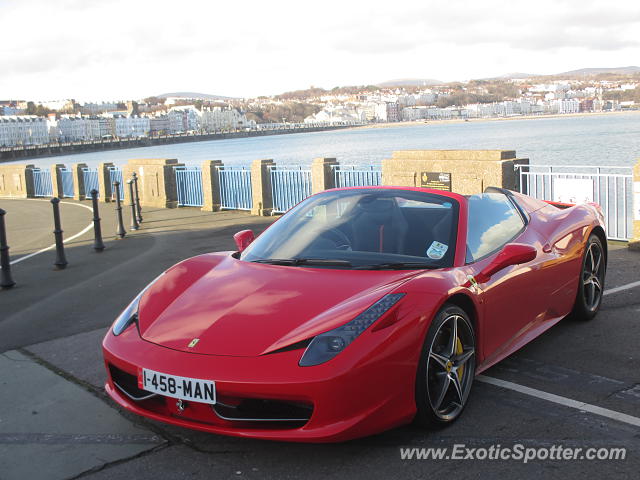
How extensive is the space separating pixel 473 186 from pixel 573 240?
289 inches

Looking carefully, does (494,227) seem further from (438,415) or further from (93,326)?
(93,326)

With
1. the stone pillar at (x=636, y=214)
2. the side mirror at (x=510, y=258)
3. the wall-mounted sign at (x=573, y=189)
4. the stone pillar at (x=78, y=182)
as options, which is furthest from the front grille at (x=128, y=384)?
the stone pillar at (x=78, y=182)

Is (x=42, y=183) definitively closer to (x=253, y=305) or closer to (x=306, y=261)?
(x=306, y=261)

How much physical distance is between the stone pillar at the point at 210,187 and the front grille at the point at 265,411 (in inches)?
677

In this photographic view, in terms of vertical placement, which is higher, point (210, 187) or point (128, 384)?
point (128, 384)

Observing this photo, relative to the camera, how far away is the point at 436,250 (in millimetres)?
4625

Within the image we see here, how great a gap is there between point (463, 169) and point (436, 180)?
0.62 meters

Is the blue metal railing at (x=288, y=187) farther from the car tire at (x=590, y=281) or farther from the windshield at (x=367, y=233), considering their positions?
the windshield at (x=367, y=233)

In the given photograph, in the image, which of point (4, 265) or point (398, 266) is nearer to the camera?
point (398, 266)

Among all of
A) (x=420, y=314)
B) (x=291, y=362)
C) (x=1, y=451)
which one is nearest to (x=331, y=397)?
(x=291, y=362)

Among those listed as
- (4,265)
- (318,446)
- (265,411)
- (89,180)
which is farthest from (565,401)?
(89,180)

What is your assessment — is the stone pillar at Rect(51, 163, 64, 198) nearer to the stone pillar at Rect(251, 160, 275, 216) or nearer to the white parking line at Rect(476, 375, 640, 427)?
the stone pillar at Rect(251, 160, 275, 216)

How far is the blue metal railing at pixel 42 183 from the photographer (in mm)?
32094

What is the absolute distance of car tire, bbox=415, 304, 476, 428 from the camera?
387cm
